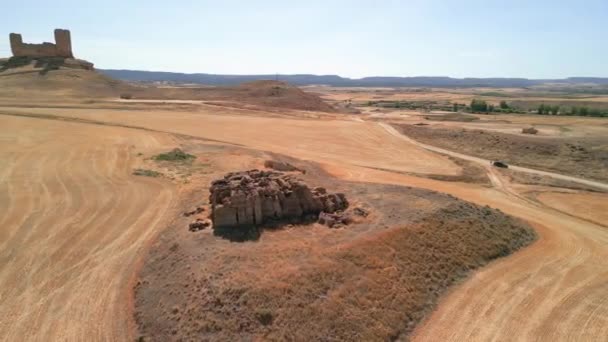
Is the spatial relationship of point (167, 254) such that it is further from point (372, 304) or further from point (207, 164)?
point (207, 164)

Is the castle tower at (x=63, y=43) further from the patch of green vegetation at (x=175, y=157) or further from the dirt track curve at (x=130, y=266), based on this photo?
the patch of green vegetation at (x=175, y=157)

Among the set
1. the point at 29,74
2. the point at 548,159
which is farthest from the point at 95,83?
the point at 548,159

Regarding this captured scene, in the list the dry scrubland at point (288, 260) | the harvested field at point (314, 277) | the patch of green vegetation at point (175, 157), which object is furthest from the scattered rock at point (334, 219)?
the patch of green vegetation at point (175, 157)

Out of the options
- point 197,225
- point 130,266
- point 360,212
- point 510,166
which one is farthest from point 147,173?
point 510,166

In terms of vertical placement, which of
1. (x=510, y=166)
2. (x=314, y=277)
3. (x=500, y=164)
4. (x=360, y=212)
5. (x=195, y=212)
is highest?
(x=360, y=212)

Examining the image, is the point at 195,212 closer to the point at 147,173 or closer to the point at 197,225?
the point at 197,225

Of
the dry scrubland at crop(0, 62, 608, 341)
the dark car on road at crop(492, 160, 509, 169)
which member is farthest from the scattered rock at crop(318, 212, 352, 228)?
the dark car on road at crop(492, 160, 509, 169)
